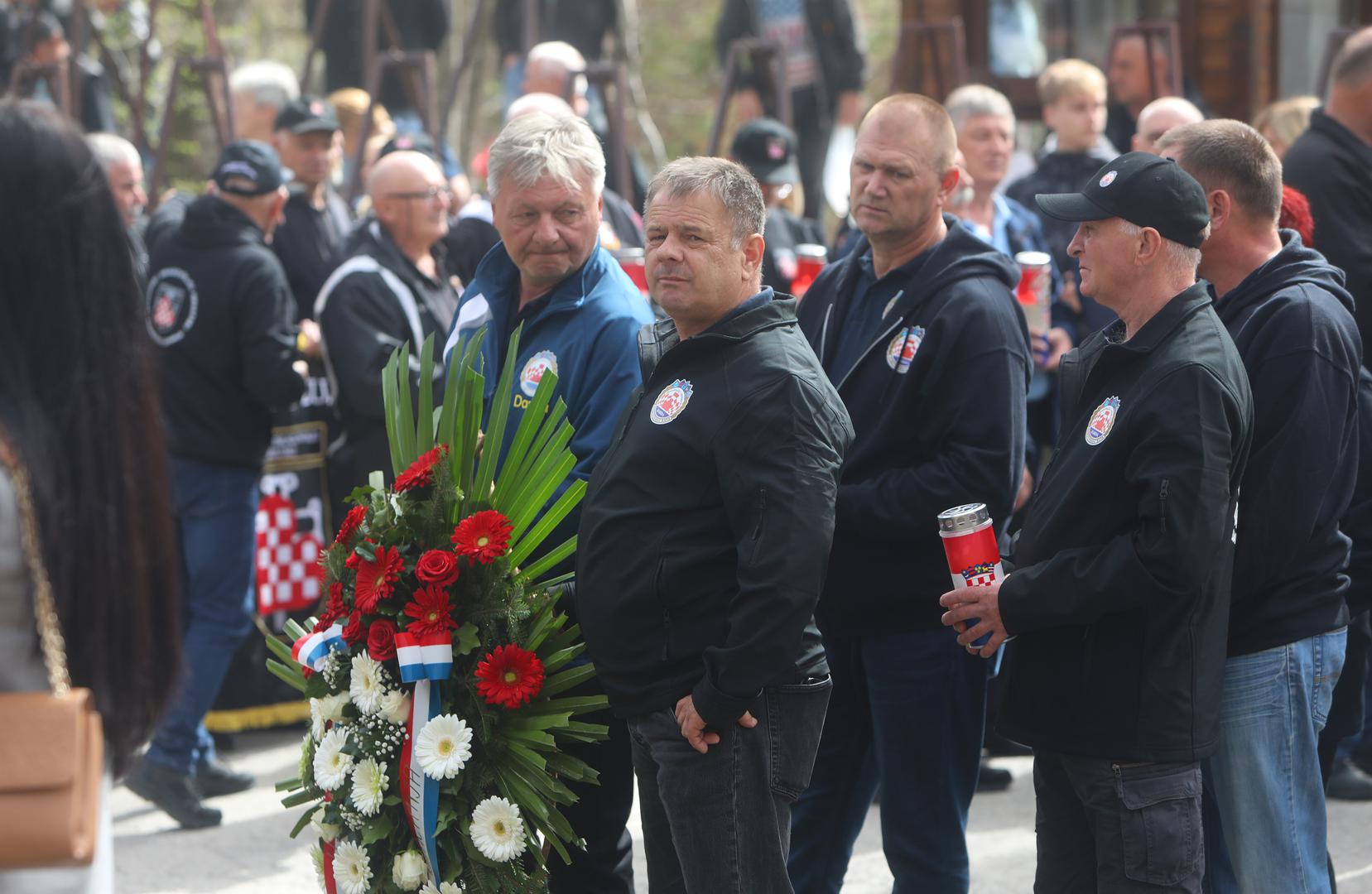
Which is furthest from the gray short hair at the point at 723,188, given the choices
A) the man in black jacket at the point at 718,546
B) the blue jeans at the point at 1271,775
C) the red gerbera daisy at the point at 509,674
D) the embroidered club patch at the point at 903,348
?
the blue jeans at the point at 1271,775

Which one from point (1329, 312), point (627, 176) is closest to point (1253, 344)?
point (1329, 312)

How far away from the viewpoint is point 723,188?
3230mm

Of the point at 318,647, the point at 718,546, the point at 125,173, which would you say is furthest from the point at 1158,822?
the point at 125,173

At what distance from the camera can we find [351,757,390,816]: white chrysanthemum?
10.8 ft

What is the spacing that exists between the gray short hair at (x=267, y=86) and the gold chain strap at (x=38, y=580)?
6.52 metres

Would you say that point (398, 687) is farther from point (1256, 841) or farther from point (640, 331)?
point (1256, 841)

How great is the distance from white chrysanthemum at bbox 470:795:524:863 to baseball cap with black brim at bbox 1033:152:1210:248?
1.70 meters

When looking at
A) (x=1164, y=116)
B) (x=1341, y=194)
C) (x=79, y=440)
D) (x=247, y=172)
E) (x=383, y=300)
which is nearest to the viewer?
(x=79, y=440)

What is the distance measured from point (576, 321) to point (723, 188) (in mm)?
620

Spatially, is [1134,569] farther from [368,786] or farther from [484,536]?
[368,786]

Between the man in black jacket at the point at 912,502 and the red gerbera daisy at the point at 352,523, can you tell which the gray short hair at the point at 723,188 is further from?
the red gerbera daisy at the point at 352,523

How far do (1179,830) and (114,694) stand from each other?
209 cm

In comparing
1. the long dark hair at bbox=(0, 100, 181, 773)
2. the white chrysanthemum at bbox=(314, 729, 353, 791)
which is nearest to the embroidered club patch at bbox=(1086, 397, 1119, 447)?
the white chrysanthemum at bbox=(314, 729, 353, 791)

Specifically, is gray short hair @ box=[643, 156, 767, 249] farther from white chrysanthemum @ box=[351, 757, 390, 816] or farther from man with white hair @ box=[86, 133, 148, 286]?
man with white hair @ box=[86, 133, 148, 286]
